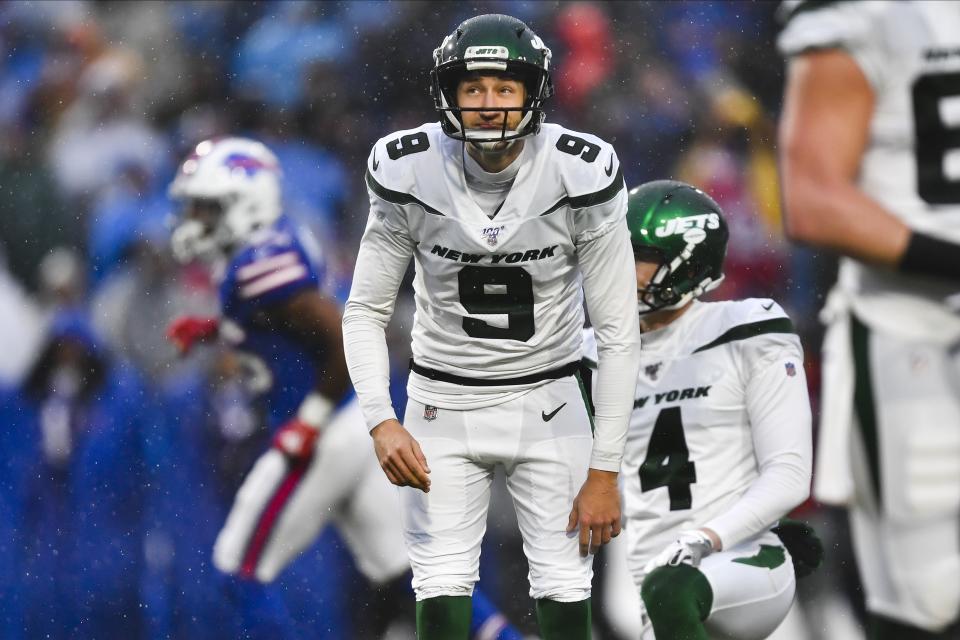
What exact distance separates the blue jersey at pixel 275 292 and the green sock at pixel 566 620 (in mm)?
1848

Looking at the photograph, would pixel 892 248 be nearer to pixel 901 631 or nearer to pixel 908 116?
pixel 908 116

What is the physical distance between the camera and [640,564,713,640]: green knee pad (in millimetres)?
2543

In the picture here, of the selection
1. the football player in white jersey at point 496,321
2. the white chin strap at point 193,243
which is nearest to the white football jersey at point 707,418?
the football player in white jersey at point 496,321

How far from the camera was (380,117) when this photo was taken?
461cm

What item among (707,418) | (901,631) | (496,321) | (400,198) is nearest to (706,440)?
(707,418)

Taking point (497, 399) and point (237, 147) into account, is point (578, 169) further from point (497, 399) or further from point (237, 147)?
point (237, 147)

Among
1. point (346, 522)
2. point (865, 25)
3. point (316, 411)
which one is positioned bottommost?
point (346, 522)

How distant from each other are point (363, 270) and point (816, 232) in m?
1.16

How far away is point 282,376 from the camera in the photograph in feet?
14.5

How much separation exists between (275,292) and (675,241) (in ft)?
5.44

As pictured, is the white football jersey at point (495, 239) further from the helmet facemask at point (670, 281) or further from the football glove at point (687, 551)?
the football glove at point (687, 551)

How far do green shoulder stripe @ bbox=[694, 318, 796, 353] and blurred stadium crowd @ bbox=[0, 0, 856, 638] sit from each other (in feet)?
5.49

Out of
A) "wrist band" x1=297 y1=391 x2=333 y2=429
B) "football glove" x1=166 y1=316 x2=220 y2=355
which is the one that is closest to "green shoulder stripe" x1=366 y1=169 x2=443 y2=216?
"wrist band" x1=297 y1=391 x2=333 y2=429

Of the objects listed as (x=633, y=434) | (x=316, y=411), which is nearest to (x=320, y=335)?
(x=316, y=411)
